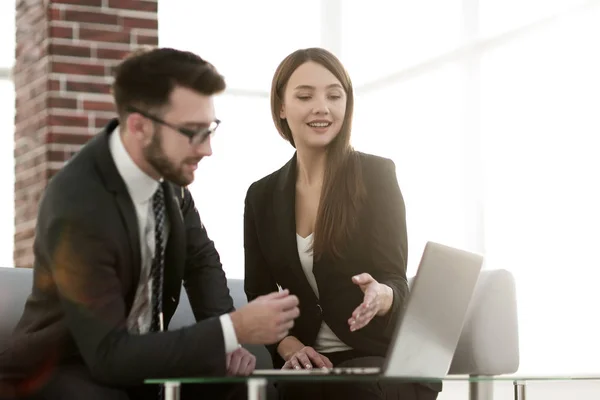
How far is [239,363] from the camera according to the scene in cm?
241

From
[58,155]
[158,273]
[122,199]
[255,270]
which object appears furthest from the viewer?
[58,155]

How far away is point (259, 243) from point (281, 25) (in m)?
4.68

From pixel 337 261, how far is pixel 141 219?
2.31ft

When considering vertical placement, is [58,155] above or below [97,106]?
below

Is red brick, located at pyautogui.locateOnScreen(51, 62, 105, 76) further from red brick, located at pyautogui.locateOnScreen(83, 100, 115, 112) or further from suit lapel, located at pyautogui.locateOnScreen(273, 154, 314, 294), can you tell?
suit lapel, located at pyautogui.locateOnScreen(273, 154, 314, 294)

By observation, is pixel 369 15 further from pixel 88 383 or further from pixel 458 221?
pixel 88 383

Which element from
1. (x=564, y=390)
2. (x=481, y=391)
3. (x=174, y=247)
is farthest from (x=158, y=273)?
(x=564, y=390)

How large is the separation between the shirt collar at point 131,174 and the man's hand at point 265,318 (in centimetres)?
44

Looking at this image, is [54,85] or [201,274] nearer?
[201,274]

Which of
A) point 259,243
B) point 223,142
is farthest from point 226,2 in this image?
point 259,243

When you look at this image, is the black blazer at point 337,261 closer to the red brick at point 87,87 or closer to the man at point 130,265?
the man at point 130,265

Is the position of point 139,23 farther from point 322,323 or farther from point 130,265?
point 130,265

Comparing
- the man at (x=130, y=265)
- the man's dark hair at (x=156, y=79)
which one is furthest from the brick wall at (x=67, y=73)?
the man's dark hair at (x=156, y=79)

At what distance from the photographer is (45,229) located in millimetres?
2303
